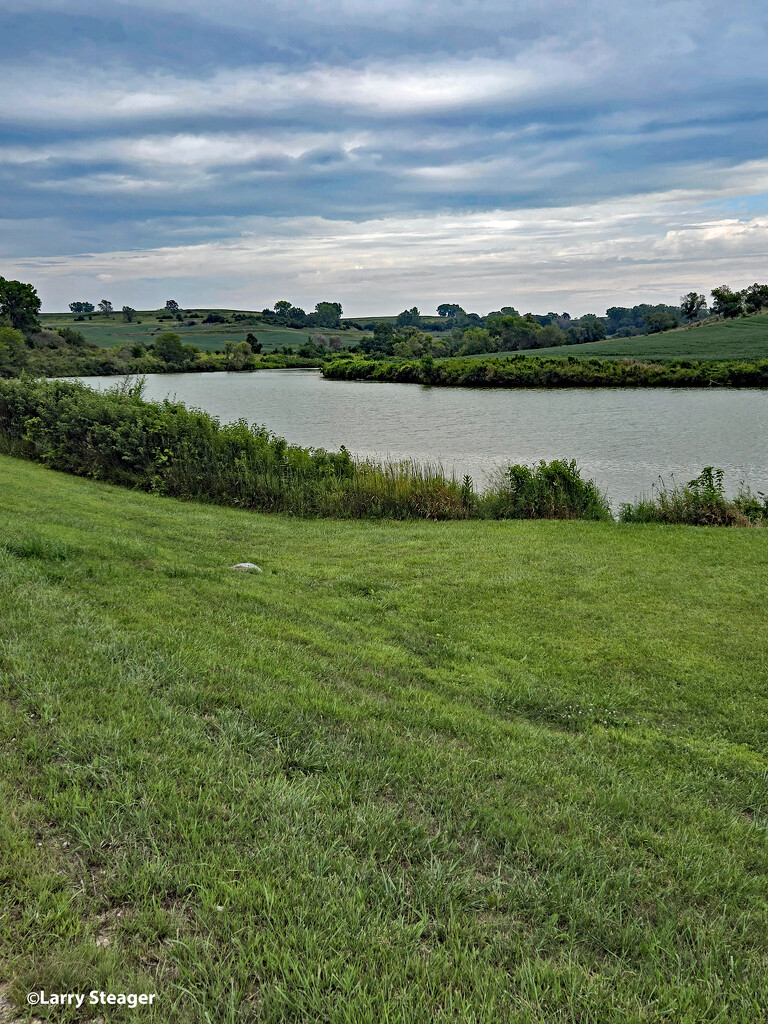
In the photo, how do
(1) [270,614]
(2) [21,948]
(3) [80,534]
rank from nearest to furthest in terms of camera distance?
(2) [21,948] → (1) [270,614] → (3) [80,534]

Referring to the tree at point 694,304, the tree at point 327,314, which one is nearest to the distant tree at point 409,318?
the tree at point 327,314

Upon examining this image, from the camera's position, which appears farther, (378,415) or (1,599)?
(378,415)

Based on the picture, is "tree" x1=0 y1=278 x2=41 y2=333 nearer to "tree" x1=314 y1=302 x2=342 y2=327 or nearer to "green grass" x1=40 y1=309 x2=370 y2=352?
"green grass" x1=40 y1=309 x2=370 y2=352

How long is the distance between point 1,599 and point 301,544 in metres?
7.50

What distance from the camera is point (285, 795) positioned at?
309 centimetres

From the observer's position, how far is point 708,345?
233 feet

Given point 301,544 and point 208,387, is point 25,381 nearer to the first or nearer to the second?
point 301,544

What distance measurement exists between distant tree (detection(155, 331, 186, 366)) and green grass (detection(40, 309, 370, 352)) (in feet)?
40.3

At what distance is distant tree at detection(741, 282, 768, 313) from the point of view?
317 ft

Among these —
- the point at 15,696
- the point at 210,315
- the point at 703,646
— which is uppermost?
the point at 210,315

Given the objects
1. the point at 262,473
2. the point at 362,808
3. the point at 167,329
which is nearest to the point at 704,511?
the point at 262,473

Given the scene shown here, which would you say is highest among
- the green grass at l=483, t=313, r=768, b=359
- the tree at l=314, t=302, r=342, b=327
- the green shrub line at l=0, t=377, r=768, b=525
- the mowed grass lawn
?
the tree at l=314, t=302, r=342, b=327

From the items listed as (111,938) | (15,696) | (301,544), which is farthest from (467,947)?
(301,544)

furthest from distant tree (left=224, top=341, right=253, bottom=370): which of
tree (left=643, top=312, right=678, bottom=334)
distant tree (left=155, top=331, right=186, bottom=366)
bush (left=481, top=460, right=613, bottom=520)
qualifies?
bush (left=481, top=460, right=613, bottom=520)
